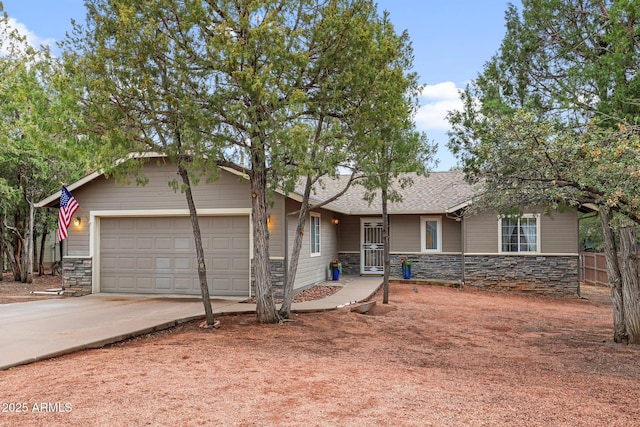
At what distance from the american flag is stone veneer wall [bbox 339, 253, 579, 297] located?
11223mm

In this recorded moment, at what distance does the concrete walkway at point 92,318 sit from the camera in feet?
21.6

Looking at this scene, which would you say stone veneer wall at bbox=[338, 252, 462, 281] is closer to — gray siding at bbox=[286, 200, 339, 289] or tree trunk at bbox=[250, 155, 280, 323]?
gray siding at bbox=[286, 200, 339, 289]

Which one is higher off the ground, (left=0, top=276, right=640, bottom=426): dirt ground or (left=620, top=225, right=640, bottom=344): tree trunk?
(left=620, top=225, right=640, bottom=344): tree trunk

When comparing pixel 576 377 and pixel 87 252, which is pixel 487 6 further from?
pixel 87 252

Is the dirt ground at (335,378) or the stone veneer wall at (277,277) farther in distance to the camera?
the stone veneer wall at (277,277)

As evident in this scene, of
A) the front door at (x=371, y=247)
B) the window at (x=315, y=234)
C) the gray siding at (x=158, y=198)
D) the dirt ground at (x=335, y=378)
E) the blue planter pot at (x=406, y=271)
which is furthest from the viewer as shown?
the front door at (x=371, y=247)

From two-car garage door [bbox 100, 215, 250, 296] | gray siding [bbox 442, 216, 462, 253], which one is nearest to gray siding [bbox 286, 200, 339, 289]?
two-car garage door [bbox 100, 215, 250, 296]

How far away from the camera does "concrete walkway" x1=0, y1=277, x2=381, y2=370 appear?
657 cm

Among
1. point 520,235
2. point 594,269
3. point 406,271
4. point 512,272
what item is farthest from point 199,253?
point 594,269

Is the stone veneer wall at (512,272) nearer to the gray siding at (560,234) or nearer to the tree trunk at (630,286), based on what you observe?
the gray siding at (560,234)

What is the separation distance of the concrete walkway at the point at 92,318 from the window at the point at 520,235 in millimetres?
5578

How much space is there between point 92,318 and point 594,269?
19687 millimetres

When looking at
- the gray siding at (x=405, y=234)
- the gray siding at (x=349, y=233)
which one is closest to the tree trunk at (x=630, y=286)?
the gray siding at (x=405, y=234)

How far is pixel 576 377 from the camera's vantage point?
580 centimetres
